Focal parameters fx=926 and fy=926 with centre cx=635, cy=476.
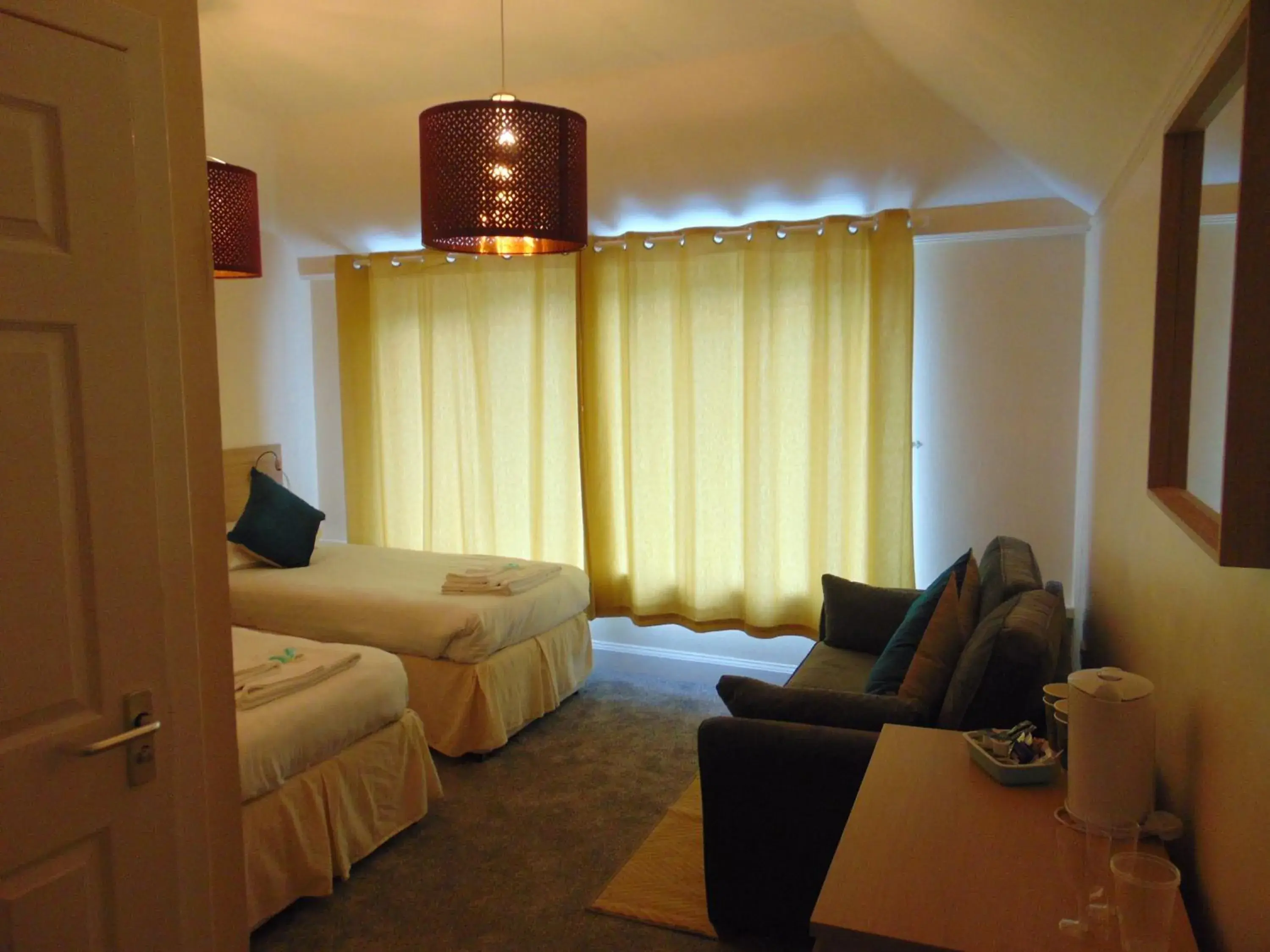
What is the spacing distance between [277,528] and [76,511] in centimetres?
327

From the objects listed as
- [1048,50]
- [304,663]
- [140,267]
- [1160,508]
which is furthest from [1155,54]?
[304,663]

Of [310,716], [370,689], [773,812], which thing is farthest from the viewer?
[370,689]

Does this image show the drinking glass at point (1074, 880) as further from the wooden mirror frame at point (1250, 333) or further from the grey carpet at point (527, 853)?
the grey carpet at point (527, 853)

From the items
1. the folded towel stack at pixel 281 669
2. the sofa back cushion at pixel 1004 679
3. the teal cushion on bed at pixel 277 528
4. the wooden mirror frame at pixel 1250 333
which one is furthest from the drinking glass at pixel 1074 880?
the teal cushion on bed at pixel 277 528

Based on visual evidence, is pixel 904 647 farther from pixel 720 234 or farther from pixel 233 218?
pixel 233 218

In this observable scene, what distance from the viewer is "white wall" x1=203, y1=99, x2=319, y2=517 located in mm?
5043

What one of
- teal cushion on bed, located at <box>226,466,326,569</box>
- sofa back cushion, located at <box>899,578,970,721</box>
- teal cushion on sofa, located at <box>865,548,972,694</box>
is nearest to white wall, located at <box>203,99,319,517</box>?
teal cushion on bed, located at <box>226,466,326,569</box>

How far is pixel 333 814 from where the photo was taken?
9.33 ft

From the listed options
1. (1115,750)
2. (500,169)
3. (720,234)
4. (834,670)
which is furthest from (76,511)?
(720,234)

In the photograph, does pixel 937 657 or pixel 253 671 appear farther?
pixel 253 671

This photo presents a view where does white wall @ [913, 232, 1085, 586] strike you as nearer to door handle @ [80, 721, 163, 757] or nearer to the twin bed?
the twin bed

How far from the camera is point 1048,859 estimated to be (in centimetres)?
161

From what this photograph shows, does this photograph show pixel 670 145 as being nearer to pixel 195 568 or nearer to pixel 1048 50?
pixel 1048 50

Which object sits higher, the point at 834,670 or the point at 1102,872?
the point at 1102,872
